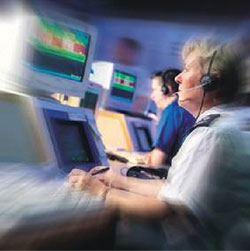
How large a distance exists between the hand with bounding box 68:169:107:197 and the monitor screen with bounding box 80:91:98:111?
1.07 metres

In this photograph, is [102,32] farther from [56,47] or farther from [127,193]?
[56,47]

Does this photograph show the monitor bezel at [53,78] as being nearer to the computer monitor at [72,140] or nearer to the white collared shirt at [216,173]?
the computer monitor at [72,140]

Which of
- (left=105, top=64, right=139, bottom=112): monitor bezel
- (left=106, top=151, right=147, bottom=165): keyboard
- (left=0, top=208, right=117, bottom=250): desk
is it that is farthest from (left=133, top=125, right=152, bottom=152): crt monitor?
(left=0, top=208, right=117, bottom=250): desk

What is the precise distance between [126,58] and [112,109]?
202 centimetres

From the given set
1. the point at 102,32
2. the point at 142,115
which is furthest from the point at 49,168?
the point at 142,115

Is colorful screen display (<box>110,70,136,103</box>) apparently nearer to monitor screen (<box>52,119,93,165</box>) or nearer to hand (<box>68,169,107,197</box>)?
monitor screen (<box>52,119,93,165</box>)

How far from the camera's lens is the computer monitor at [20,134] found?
137 cm

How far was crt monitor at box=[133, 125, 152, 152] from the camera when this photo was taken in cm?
306

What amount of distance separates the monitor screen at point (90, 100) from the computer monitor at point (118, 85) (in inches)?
17.8

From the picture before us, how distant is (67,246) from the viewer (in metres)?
0.82

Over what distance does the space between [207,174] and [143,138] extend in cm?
215

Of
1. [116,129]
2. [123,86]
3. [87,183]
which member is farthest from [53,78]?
[123,86]

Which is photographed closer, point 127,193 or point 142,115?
point 127,193

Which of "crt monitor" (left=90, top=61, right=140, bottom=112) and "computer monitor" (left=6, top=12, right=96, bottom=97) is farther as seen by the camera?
"crt monitor" (left=90, top=61, right=140, bottom=112)
